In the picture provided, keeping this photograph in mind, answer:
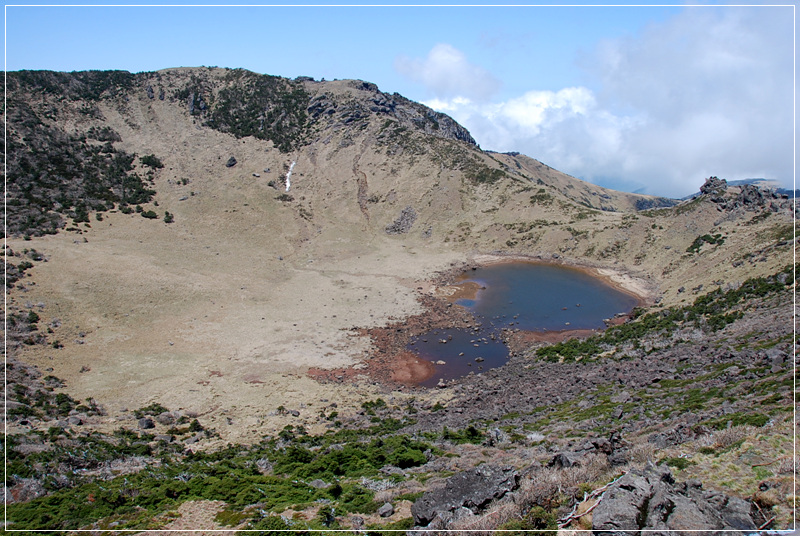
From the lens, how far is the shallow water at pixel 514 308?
3662cm

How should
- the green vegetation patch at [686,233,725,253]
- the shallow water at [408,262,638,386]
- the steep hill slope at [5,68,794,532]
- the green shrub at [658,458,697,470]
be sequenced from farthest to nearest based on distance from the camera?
the green vegetation patch at [686,233,725,253], the shallow water at [408,262,638,386], the steep hill slope at [5,68,794,532], the green shrub at [658,458,697,470]

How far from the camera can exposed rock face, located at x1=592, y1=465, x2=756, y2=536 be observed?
8.66 m

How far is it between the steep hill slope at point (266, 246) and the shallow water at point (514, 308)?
301cm

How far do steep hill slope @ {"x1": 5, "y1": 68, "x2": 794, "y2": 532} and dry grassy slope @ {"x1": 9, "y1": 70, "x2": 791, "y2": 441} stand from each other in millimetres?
299

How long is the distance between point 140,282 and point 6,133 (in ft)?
163

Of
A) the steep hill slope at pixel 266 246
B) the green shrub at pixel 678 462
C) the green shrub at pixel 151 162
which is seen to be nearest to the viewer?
the green shrub at pixel 678 462

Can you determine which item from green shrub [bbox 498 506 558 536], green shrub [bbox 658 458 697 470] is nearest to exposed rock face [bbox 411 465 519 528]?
green shrub [bbox 498 506 558 536]

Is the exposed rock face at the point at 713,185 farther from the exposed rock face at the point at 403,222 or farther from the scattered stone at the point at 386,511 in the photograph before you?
the scattered stone at the point at 386,511

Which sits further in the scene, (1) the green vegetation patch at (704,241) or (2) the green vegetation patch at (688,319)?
(1) the green vegetation patch at (704,241)

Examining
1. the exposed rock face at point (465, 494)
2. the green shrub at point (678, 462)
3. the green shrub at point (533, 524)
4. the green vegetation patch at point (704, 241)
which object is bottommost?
the exposed rock face at point (465, 494)

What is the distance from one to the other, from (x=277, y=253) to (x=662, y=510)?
58.0 metres

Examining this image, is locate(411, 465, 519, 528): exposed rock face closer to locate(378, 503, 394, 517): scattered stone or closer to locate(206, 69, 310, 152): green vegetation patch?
locate(378, 503, 394, 517): scattered stone

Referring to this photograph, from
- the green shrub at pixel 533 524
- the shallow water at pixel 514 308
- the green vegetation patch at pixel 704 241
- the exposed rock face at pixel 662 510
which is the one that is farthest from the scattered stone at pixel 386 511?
the green vegetation patch at pixel 704 241

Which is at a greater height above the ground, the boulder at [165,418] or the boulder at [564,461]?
the boulder at [564,461]
